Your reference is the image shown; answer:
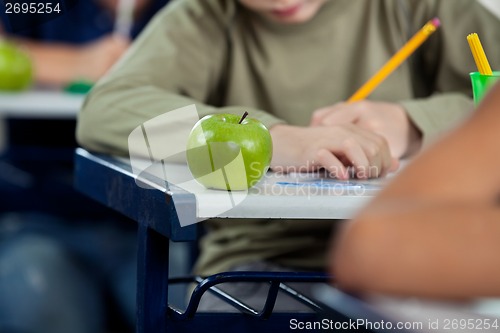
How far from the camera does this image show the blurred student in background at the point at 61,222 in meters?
2.18

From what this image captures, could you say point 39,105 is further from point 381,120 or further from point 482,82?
point 482,82

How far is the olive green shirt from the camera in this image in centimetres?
136

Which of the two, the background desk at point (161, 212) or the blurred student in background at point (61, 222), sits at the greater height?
the background desk at point (161, 212)

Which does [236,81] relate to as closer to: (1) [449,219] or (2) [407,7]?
(2) [407,7]

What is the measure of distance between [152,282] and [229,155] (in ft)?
0.53

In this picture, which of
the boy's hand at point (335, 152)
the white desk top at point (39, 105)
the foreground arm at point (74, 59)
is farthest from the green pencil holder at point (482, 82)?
the foreground arm at point (74, 59)

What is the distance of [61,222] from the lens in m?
2.59

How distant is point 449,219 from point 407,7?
105 centimetres

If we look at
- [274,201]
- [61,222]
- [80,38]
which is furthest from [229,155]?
[80,38]

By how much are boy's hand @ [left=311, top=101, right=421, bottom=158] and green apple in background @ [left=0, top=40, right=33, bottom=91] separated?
1.34 metres

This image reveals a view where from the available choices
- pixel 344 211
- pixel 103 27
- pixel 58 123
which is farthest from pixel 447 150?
pixel 103 27

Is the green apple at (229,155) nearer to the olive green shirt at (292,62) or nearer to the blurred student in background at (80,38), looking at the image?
the olive green shirt at (292,62)

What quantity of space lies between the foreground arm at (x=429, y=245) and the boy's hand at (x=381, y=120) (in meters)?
0.74

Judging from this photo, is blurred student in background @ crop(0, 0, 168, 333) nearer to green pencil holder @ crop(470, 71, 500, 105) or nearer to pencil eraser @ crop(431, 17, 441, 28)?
pencil eraser @ crop(431, 17, 441, 28)
